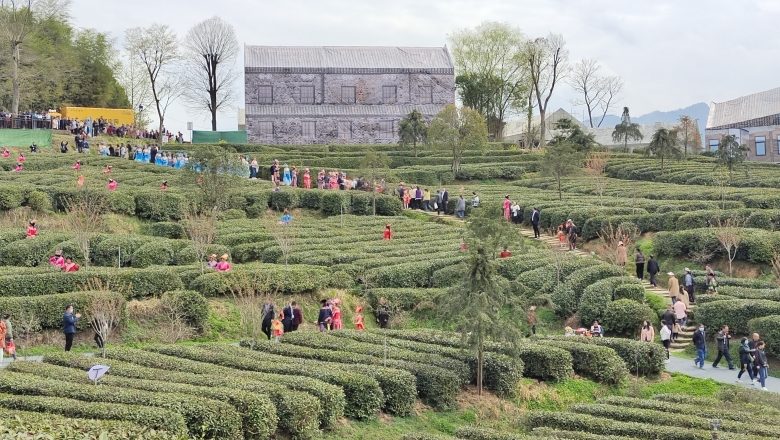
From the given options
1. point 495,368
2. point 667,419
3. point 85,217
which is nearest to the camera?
point 667,419

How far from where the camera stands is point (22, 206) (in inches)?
1565

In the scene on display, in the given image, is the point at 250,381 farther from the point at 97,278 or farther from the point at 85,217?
the point at 85,217

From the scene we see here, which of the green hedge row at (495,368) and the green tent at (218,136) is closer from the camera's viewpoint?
the green hedge row at (495,368)

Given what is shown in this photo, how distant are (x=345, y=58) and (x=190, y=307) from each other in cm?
5660

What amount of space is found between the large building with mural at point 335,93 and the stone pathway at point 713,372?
54794 mm

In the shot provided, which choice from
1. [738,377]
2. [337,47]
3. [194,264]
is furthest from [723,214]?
[337,47]

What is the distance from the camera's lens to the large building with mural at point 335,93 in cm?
7981

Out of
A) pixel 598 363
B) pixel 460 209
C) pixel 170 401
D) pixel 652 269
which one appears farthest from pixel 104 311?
pixel 460 209

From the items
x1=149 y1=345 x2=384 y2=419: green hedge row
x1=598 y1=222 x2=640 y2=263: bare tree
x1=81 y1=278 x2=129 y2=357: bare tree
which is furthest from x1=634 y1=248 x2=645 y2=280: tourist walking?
x1=81 y1=278 x2=129 y2=357: bare tree

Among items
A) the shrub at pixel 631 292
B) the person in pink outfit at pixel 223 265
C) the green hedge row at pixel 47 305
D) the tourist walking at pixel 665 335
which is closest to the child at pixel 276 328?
the green hedge row at pixel 47 305

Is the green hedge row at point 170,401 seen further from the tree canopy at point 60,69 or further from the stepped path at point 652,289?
the tree canopy at point 60,69

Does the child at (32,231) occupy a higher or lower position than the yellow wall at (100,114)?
lower

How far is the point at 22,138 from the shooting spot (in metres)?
58.5

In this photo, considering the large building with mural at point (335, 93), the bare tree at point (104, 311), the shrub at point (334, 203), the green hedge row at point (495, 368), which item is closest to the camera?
the green hedge row at point (495, 368)
